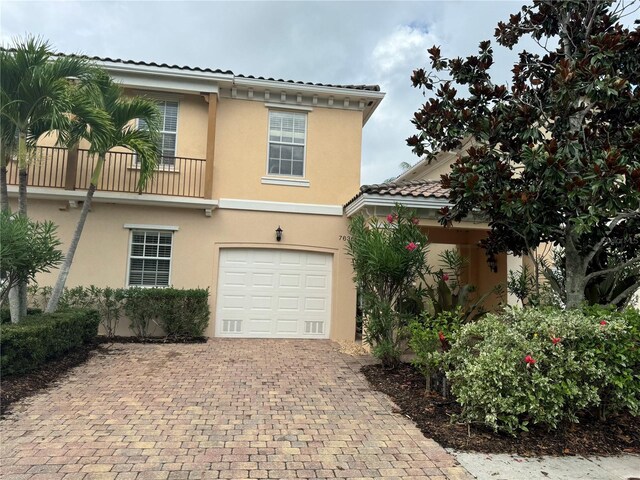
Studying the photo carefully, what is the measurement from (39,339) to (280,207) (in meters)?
5.84

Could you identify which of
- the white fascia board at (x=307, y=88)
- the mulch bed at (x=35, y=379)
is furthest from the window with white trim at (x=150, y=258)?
the white fascia board at (x=307, y=88)

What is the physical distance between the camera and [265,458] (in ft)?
12.4

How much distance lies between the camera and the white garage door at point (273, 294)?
10039 mm

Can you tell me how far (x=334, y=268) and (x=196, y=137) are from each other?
4.93 m

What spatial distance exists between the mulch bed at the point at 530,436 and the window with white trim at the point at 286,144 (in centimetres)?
692

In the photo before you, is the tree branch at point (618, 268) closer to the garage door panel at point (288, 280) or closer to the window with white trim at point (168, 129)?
the garage door panel at point (288, 280)

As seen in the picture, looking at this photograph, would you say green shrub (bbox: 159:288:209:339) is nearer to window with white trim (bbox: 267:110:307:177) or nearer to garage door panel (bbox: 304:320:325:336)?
garage door panel (bbox: 304:320:325:336)

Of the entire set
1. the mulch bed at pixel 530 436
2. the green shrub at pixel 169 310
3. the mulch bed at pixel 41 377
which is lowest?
the mulch bed at pixel 41 377

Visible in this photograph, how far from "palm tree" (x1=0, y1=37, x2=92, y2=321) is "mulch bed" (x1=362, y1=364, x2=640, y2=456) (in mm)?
6801

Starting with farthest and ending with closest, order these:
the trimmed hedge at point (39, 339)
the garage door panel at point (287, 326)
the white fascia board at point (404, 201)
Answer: the garage door panel at point (287, 326), the white fascia board at point (404, 201), the trimmed hedge at point (39, 339)

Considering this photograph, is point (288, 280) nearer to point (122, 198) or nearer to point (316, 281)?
point (316, 281)

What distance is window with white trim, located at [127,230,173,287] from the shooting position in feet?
32.2

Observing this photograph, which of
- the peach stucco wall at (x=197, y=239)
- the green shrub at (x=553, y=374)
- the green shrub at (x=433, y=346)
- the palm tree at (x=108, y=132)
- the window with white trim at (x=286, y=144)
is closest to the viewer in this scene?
the green shrub at (x=553, y=374)

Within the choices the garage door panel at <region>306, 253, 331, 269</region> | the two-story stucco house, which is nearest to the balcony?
the two-story stucco house
